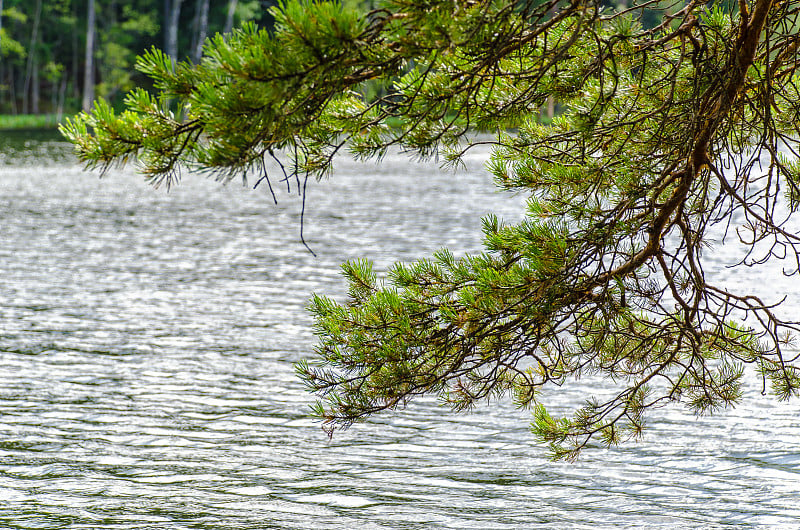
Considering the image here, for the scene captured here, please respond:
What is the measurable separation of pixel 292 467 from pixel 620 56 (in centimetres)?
369

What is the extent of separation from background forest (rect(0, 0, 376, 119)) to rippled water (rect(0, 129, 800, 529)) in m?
38.1

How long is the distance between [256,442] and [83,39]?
184ft

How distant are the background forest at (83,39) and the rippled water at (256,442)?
38116 mm

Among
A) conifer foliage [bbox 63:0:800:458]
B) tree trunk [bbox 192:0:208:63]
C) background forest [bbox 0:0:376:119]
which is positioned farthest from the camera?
background forest [bbox 0:0:376:119]

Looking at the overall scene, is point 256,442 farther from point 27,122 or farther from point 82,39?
point 82,39

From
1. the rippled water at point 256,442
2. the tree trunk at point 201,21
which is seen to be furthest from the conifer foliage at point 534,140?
the tree trunk at point 201,21

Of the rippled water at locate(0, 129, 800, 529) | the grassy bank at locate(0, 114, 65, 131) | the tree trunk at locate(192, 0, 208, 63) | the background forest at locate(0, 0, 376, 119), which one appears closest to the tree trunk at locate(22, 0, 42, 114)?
the background forest at locate(0, 0, 376, 119)

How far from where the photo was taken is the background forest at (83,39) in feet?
166

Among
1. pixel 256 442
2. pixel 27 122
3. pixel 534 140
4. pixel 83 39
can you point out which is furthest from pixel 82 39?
pixel 534 140

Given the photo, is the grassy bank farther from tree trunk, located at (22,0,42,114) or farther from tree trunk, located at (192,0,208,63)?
tree trunk, located at (192,0,208,63)

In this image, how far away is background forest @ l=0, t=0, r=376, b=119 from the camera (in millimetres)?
50469

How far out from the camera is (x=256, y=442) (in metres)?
6.97

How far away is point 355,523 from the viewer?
5461 mm

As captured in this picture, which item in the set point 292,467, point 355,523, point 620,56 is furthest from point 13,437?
point 620,56
